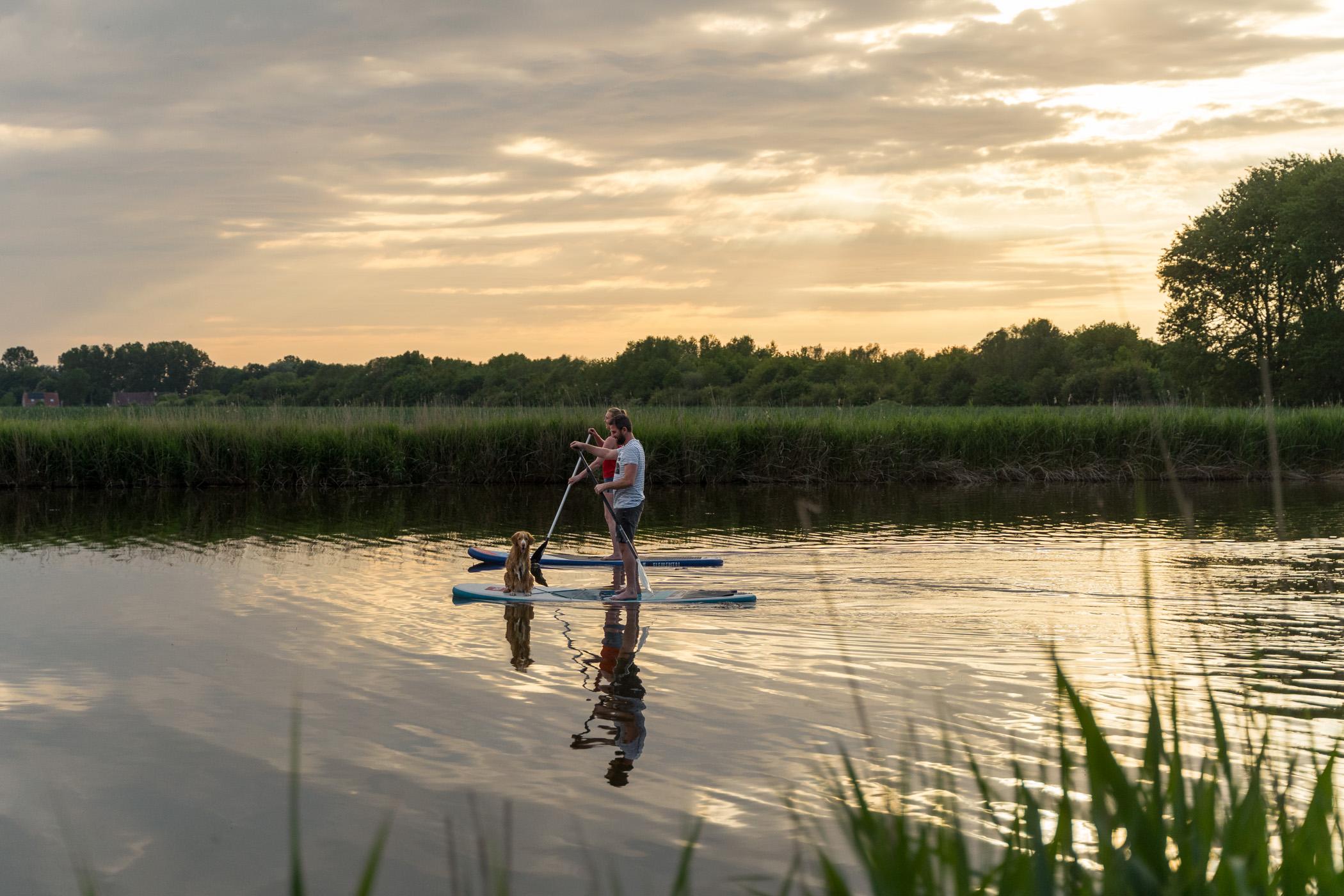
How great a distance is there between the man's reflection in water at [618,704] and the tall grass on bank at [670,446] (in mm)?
17538

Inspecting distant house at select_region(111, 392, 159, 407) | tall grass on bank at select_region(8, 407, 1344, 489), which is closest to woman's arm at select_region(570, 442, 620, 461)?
tall grass on bank at select_region(8, 407, 1344, 489)

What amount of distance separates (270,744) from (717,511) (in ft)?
50.1

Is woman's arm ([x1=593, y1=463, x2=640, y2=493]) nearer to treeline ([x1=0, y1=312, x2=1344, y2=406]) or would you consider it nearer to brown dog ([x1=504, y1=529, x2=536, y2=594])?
A: brown dog ([x1=504, y1=529, x2=536, y2=594])

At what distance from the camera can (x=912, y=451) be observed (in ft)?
95.7

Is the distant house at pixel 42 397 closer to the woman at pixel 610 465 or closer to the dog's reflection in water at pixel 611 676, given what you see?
the woman at pixel 610 465

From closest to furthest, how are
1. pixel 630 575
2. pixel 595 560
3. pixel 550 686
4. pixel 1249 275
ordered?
pixel 550 686 < pixel 630 575 < pixel 595 560 < pixel 1249 275

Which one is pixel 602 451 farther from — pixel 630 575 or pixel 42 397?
pixel 42 397

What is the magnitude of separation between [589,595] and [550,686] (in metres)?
3.97

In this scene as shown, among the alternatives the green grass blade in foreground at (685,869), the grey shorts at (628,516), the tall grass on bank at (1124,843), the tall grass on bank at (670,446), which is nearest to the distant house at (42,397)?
the tall grass on bank at (670,446)

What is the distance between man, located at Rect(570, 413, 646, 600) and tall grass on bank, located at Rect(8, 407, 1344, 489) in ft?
49.0

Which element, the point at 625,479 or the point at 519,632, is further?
the point at 625,479

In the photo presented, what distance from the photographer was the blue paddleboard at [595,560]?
557 inches

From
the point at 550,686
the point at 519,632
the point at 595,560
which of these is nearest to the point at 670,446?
the point at 595,560

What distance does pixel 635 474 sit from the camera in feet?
39.7
